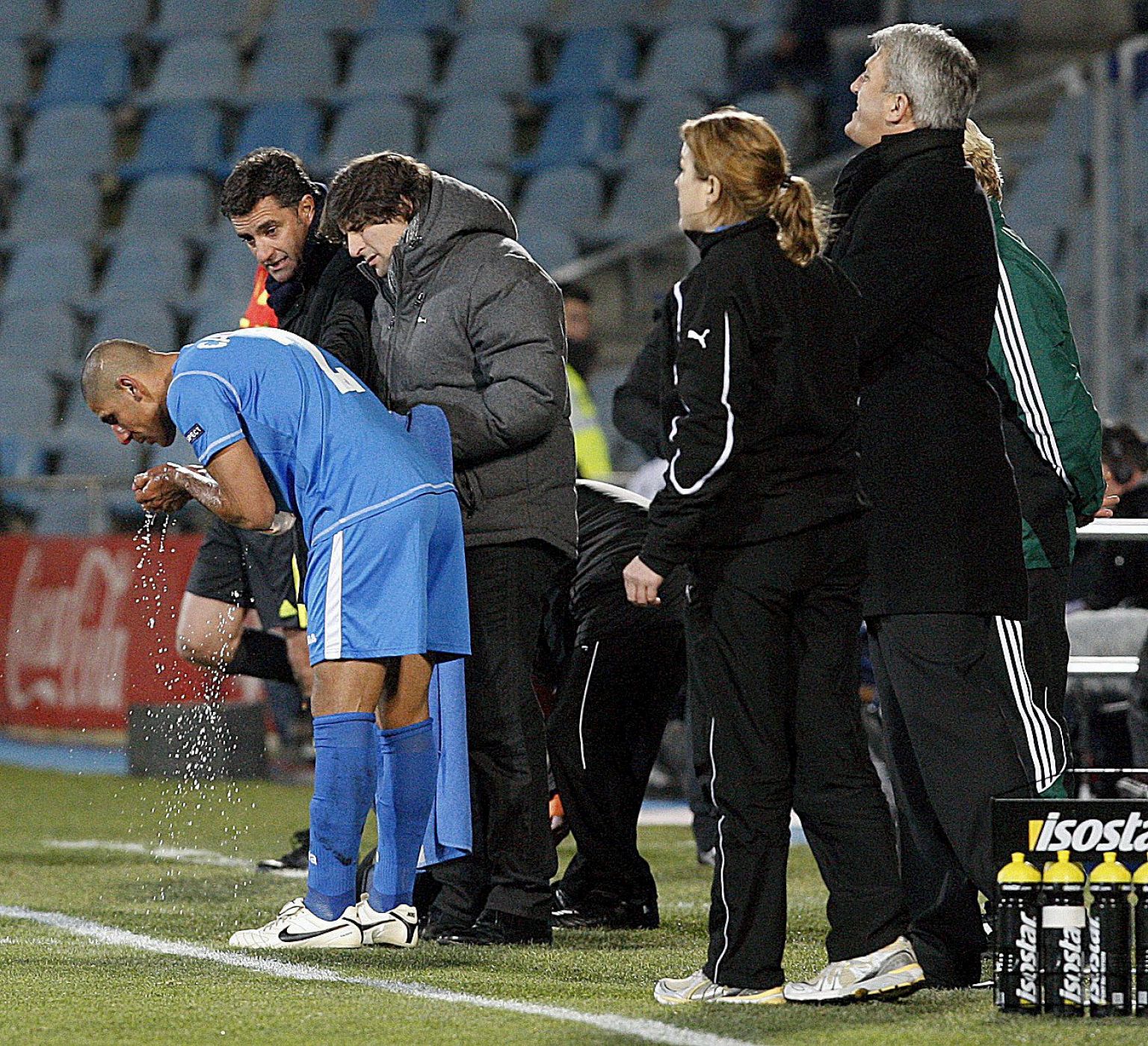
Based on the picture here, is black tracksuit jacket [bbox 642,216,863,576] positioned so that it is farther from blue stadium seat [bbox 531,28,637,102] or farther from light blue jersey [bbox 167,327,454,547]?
blue stadium seat [bbox 531,28,637,102]

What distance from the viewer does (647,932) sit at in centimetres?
518

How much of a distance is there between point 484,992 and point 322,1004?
1.11 feet

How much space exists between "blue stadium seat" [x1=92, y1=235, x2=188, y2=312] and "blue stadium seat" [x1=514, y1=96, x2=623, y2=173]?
2604 mm

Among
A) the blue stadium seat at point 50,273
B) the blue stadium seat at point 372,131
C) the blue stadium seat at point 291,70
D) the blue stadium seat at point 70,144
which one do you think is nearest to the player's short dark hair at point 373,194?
the blue stadium seat at point 372,131

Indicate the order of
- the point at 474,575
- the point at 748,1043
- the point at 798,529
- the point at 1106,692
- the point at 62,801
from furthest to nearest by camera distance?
1. the point at 62,801
2. the point at 1106,692
3. the point at 474,575
4. the point at 798,529
5. the point at 748,1043

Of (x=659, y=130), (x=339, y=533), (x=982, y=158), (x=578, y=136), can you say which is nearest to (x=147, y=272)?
(x=578, y=136)

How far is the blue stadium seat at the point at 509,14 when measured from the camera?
16672 millimetres

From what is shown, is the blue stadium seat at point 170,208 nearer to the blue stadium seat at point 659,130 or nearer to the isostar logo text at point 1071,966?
the blue stadium seat at point 659,130

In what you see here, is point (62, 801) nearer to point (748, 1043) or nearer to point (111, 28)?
point (748, 1043)

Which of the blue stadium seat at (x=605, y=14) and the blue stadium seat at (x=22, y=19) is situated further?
the blue stadium seat at (x=22, y=19)

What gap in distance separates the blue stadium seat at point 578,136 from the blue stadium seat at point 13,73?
4.64m

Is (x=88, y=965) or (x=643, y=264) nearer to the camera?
(x=88, y=965)

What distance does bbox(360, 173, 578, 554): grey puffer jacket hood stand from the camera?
482cm

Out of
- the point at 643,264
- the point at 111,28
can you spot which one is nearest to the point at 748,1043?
the point at 643,264
